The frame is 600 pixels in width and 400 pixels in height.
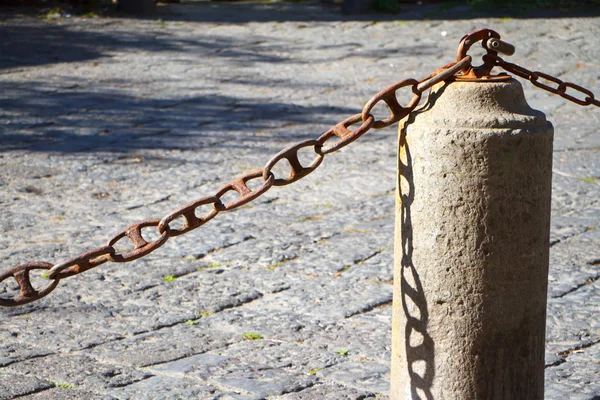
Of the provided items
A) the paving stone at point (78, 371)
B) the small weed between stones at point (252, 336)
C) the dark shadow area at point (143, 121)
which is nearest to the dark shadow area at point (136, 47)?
the dark shadow area at point (143, 121)

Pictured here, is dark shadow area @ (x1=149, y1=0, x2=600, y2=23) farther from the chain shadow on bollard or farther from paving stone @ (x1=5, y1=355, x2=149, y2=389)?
the chain shadow on bollard

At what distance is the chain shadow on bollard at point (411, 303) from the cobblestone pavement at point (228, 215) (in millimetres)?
431

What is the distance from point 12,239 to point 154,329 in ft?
3.75

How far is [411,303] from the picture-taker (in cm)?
202

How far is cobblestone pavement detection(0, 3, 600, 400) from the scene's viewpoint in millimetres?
2635

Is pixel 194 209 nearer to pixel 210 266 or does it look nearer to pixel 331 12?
pixel 210 266

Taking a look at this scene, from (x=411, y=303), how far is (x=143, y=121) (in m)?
4.06

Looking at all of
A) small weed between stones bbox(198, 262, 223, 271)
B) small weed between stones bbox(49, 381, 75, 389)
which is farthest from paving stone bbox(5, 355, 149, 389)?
small weed between stones bbox(198, 262, 223, 271)

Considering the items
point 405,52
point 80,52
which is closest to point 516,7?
point 405,52

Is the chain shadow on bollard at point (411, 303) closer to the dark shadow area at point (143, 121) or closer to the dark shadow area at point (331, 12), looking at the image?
the dark shadow area at point (143, 121)

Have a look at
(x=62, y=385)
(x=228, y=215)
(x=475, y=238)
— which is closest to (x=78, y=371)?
(x=62, y=385)

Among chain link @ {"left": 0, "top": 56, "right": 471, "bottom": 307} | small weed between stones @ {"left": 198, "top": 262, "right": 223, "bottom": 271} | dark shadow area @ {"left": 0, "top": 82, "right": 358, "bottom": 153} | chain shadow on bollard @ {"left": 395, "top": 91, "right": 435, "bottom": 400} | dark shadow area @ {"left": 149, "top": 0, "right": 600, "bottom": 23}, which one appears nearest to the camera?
chain link @ {"left": 0, "top": 56, "right": 471, "bottom": 307}

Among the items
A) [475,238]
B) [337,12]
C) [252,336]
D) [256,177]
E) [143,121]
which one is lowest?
[252,336]

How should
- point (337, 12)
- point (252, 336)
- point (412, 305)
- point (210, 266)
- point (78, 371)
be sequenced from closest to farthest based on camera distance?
point (412, 305), point (78, 371), point (252, 336), point (210, 266), point (337, 12)
